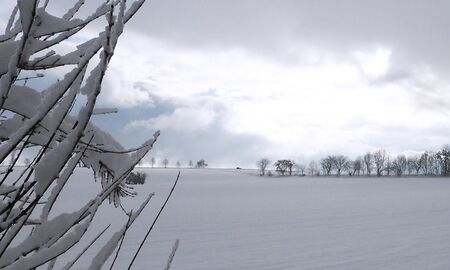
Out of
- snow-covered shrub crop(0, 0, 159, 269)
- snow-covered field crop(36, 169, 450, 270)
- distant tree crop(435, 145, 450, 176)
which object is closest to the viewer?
snow-covered shrub crop(0, 0, 159, 269)

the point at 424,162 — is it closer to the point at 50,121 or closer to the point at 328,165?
the point at 328,165

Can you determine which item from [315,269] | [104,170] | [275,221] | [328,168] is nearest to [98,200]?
[104,170]

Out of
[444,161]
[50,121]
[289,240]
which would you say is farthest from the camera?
[444,161]

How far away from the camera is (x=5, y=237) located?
34.1 inches

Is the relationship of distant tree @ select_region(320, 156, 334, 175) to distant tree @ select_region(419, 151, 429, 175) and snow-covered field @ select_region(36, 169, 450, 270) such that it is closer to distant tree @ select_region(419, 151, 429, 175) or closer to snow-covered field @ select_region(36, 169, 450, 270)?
distant tree @ select_region(419, 151, 429, 175)

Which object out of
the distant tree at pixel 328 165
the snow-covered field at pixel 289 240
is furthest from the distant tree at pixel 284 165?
the snow-covered field at pixel 289 240

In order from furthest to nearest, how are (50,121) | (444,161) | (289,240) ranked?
(444,161), (289,240), (50,121)

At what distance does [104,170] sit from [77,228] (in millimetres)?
936

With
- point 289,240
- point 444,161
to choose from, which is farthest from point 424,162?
point 289,240

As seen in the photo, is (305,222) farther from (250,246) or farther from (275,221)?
(250,246)

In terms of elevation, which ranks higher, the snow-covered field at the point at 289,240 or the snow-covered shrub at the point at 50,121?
the snow-covered shrub at the point at 50,121

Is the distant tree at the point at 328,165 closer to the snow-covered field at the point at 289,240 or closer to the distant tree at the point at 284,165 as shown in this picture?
the distant tree at the point at 284,165

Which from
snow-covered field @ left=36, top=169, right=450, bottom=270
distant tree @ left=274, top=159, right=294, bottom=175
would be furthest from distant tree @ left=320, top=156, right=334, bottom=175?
Answer: snow-covered field @ left=36, top=169, right=450, bottom=270

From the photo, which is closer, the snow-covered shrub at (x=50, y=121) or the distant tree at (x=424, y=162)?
the snow-covered shrub at (x=50, y=121)
